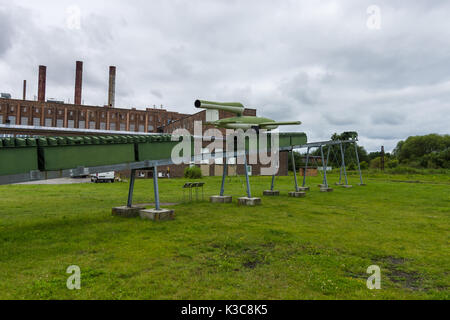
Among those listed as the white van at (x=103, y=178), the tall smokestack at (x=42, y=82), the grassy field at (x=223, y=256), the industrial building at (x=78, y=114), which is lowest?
the grassy field at (x=223, y=256)

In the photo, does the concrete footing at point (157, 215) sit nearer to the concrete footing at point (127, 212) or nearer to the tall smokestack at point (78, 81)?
the concrete footing at point (127, 212)

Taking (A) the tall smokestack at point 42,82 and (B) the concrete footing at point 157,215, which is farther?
(A) the tall smokestack at point 42,82

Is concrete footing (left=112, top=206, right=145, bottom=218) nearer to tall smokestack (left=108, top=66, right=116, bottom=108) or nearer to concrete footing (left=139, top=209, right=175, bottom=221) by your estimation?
concrete footing (left=139, top=209, right=175, bottom=221)

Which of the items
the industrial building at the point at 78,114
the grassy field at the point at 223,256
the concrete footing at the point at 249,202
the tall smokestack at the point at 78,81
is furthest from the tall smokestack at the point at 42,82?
the concrete footing at the point at 249,202

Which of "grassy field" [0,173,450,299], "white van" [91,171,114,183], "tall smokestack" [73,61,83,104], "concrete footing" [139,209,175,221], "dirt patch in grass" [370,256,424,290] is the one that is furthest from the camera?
"tall smokestack" [73,61,83,104]

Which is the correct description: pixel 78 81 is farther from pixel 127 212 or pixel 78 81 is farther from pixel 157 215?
pixel 157 215

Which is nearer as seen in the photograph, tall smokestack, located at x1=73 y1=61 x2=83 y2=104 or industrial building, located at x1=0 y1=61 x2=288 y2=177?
tall smokestack, located at x1=73 y1=61 x2=83 y2=104

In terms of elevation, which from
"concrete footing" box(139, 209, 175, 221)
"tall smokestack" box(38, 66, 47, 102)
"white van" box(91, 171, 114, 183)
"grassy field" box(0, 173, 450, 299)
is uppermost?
"tall smokestack" box(38, 66, 47, 102)

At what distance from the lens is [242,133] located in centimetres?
1762

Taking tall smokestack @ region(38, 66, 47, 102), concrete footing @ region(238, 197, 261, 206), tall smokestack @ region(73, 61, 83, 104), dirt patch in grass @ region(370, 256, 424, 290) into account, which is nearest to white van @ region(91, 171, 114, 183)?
concrete footing @ region(238, 197, 261, 206)

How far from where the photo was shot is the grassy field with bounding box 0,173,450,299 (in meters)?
5.45

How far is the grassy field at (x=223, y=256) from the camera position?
5.45m

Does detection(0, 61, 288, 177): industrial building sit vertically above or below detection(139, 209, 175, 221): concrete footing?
above

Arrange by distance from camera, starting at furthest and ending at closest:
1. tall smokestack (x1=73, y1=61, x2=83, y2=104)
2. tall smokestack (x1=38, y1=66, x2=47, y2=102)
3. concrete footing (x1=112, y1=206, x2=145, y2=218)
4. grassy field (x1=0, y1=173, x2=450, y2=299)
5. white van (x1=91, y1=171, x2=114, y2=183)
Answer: tall smokestack (x1=38, y1=66, x2=47, y2=102) → tall smokestack (x1=73, y1=61, x2=83, y2=104) → white van (x1=91, y1=171, x2=114, y2=183) → concrete footing (x1=112, y1=206, x2=145, y2=218) → grassy field (x1=0, y1=173, x2=450, y2=299)
